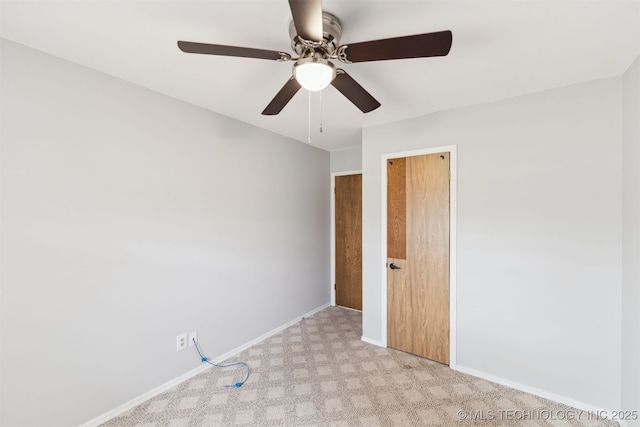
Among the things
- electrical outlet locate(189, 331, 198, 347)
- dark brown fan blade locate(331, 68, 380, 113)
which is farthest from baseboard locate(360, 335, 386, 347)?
dark brown fan blade locate(331, 68, 380, 113)

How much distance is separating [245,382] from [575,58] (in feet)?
10.8

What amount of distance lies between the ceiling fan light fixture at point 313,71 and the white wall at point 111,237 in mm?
1468

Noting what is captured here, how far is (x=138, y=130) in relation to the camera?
196 cm

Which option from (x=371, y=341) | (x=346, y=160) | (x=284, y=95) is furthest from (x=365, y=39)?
(x=371, y=341)

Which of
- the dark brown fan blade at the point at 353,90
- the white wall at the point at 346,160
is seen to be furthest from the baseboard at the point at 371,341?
the dark brown fan blade at the point at 353,90

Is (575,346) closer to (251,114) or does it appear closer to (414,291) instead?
(414,291)

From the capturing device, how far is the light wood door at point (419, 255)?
2.44 metres

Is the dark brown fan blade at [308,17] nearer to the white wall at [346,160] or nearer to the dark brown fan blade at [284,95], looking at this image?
the dark brown fan blade at [284,95]

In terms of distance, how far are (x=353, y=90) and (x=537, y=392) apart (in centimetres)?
262

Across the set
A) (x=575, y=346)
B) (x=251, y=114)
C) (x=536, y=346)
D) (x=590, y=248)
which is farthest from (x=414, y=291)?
(x=251, y=114)

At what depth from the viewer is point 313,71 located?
1187 millimetres

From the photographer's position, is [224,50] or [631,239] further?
[631,239]

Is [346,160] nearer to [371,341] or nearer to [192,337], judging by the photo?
[371,341]

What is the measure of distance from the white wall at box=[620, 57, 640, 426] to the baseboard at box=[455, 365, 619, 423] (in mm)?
173
